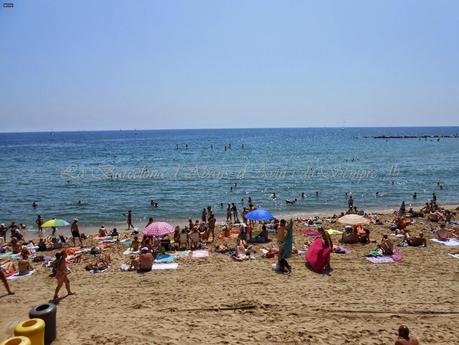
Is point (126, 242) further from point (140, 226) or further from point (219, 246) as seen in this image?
point (140, 226)

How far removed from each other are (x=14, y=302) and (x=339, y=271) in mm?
8980

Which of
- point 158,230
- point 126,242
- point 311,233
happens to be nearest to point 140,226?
point 126,242

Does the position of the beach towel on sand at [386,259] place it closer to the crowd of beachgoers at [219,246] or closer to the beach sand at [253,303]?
the crowd of beachgoers at [219,246]

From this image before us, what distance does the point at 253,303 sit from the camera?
31.1ft

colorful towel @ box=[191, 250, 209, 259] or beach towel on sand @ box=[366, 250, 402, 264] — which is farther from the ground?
beach towel on sand @ box=[366, 250, 402, 264]

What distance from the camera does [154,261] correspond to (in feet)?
44.0

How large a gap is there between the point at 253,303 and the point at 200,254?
16.5 feet

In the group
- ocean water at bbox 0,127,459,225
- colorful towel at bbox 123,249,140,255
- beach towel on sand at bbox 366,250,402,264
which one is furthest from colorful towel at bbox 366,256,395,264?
ocean water at bbox 0,127,459,225

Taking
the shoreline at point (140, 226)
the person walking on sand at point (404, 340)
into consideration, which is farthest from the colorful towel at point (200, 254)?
the person walking on sand at point (404, 340)

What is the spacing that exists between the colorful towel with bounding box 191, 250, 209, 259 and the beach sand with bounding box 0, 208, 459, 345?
84 centimetres

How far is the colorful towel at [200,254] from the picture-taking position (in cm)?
1388

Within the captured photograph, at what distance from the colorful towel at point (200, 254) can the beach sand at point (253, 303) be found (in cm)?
84

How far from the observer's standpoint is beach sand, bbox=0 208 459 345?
808 cm

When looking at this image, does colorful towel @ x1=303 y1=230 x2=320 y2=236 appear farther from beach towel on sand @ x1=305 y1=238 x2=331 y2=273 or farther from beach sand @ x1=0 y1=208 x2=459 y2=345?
beach towel on sand @ x1=305 y1=238 x2=331 y2=273
